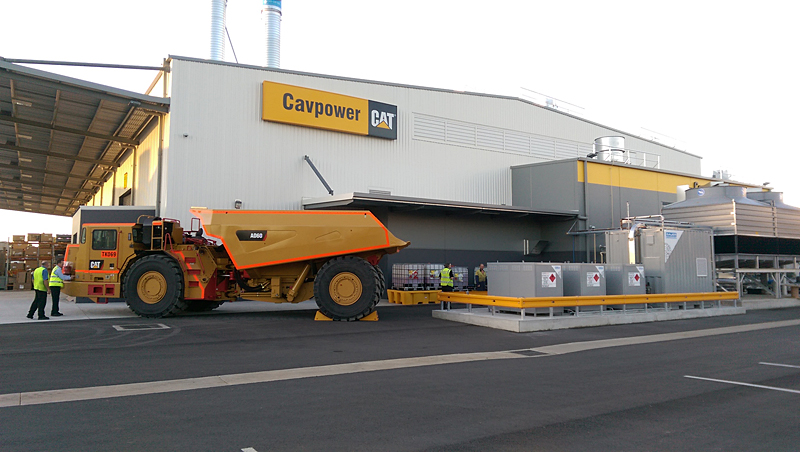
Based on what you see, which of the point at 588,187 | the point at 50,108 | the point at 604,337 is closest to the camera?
the point at 604,337

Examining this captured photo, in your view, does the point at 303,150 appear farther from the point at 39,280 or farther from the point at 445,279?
the point at 39,280

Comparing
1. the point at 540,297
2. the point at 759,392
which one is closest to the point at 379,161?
the point at 540,297

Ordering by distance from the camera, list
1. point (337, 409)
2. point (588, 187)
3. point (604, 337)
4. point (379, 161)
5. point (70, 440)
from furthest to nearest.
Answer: point (588, 187)
point (379, 161)
point (604, 337)
point (337, 409)
point (70, 440)

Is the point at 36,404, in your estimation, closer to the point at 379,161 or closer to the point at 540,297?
the point at 540,297

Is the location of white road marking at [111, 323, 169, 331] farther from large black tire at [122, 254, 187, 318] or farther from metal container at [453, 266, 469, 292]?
metal container at [453, 266, 469, 292]

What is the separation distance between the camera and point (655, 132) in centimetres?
3722

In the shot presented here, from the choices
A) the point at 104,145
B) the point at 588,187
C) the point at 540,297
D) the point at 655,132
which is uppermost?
the point at 655,132

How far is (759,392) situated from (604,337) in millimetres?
5160

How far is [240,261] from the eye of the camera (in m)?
14.2

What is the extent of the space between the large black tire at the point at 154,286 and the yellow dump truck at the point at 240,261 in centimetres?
2

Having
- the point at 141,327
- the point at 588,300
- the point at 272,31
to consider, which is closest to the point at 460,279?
the point at 588,300

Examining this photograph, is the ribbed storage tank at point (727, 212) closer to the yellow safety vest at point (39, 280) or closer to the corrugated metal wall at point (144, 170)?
the corrugated metal wall at point (144, 170)

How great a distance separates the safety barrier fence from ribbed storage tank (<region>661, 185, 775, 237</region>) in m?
3.41

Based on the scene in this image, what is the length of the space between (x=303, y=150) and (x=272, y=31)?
15.3 meters
